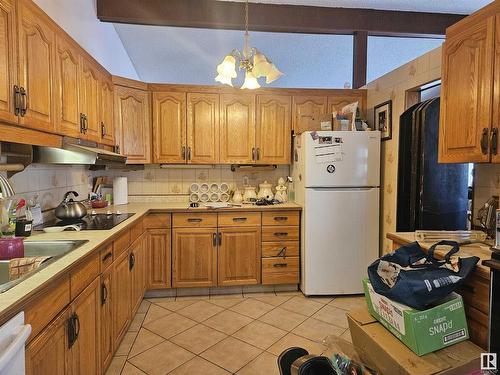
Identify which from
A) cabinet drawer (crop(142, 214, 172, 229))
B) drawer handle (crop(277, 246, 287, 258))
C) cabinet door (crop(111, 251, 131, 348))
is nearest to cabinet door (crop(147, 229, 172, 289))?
cabinet drawer (crop(142, 214, 172, 229))

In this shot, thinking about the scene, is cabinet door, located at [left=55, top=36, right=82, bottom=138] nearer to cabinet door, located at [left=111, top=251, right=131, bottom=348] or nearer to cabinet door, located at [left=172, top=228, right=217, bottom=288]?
cabinet door, located at [left=111, top=251, right=131, bottom=348]

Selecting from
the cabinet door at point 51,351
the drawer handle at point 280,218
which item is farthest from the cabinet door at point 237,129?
the cabinet door at point 51,351

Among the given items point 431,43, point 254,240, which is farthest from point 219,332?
point 431,43

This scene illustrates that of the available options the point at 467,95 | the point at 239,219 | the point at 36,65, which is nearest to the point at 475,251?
the point at 467,95

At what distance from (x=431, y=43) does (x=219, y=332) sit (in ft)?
14.1

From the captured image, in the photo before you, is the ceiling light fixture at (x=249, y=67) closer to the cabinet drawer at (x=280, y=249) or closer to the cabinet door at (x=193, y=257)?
the cabinet door at (x=193, y=257)

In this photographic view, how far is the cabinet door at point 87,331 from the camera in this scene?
1401 millimetres

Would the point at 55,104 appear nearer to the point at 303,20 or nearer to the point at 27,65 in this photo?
the point at 27,65

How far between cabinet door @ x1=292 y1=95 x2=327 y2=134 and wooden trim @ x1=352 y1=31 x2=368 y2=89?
1.67 ft

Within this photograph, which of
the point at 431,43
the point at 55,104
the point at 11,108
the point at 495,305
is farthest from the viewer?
the point at 431,43

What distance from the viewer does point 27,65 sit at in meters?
1.53

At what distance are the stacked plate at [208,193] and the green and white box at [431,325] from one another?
2.45 meters

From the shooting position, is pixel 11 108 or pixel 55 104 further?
pixel 55 104

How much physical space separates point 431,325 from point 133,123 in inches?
116
